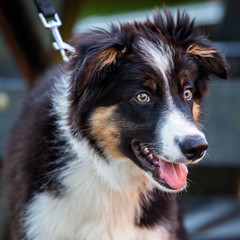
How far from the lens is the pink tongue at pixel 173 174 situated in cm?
297

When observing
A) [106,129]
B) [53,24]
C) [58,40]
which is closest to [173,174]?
[106,129]

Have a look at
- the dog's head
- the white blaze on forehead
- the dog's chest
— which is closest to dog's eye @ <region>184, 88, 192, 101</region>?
the dog's head

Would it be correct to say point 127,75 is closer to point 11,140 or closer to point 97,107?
point 97,107

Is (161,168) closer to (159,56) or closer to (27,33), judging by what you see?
(159,56)

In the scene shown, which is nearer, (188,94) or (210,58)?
(188,94)

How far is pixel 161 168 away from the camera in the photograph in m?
3.02

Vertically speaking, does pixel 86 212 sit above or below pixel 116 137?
below

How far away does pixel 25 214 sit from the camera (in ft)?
10.8

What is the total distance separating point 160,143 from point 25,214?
105 centimetres

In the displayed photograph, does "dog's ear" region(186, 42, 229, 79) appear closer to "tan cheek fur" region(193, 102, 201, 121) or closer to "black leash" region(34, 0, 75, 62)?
"tan cheek fur" region(193, 102, 201, 121)

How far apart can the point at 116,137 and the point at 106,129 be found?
8 centimetres

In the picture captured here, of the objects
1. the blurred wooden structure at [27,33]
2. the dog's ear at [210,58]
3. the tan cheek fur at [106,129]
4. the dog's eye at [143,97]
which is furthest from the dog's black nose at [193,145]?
the blurred wooden structure at [27,33]

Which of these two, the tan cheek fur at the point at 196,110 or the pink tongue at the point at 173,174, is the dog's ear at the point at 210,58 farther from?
the pink tongue at the point at 173,174

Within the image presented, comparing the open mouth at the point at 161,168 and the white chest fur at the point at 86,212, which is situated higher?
the open mouth at the point at 161,168
